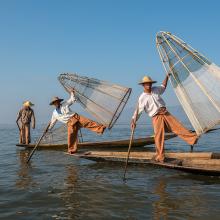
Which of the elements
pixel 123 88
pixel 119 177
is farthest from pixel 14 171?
pixel 123 88

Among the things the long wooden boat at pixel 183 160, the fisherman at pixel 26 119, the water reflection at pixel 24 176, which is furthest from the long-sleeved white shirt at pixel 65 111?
the fisherman at pixel 26 119

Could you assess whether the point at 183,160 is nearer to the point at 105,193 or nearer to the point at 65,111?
the point at 105,193

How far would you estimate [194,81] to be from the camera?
31.9 feet

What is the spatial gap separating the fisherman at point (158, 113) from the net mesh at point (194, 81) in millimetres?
416

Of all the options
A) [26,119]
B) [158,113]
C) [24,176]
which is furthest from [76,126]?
[26,119]

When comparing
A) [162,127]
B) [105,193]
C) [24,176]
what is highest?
[162,127]

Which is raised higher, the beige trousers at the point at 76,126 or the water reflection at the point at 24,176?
the beige trousers at the point at 76,126

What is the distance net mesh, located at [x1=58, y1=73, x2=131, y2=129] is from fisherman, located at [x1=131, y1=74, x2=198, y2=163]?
231cm

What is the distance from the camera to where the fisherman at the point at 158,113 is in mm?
9727

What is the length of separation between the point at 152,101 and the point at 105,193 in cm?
282

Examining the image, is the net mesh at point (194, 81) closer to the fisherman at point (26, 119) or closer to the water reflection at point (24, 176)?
the water reflection at point (24, 176)

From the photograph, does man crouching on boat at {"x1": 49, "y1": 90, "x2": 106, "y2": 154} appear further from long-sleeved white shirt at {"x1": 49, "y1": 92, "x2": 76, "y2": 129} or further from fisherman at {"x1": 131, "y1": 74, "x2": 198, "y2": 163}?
fisherman at {"x1": 131, "y1": 74, "x2": 198, "y2": 163}

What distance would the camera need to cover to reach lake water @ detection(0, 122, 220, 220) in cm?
Result: 674

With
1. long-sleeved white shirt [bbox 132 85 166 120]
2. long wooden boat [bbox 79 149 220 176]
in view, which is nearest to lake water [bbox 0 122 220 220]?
long wooden boat [bbox 79 149 220 176]
